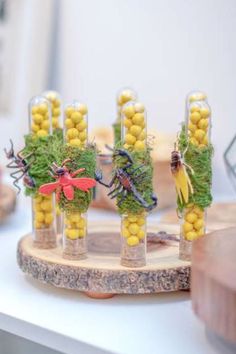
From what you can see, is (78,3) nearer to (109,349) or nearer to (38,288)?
(38,288)

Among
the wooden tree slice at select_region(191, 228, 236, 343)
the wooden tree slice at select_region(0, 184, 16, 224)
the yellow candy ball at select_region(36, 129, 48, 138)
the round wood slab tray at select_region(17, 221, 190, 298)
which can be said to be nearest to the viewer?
the wooden tree slice at select_region(191, 228, 236, 343)

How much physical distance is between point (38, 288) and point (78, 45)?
0.64 meters

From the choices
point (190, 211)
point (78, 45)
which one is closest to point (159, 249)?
point (190, 211)

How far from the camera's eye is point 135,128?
60 cm

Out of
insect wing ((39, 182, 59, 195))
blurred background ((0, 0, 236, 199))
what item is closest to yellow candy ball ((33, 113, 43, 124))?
insect wing ((39, 182, 59, 195))

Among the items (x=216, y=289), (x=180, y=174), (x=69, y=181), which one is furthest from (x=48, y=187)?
(x=216, y=289)

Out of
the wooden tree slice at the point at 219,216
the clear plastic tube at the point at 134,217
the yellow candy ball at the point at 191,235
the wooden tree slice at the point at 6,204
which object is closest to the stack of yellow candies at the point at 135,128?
the clear plastic tube at the point at 134,217

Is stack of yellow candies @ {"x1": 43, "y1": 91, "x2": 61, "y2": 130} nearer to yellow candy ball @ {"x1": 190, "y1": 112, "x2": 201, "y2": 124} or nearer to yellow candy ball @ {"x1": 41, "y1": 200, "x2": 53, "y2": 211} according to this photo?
yellow candy ball @ {"x1": 41, "y1": 200, "x2": 53, "y2": 211}

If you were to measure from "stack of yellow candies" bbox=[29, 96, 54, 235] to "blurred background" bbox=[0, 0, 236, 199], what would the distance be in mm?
342

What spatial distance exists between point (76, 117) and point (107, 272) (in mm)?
159

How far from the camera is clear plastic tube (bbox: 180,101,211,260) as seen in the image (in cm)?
62

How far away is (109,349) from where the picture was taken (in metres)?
0.50

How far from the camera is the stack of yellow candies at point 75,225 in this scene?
2.10ft

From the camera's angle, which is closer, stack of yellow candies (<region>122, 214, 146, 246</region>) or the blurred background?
stack of yellow candies (<region>122, 214, 146, 246</region>)
